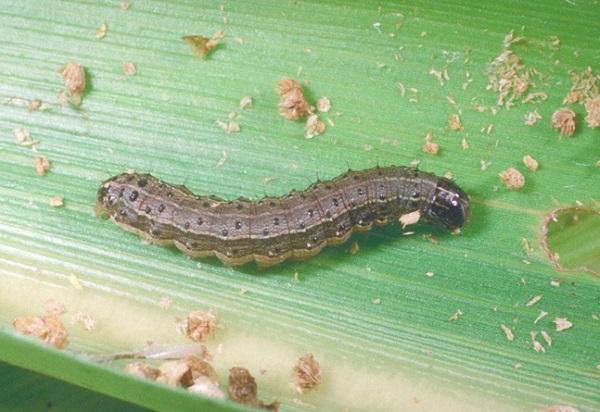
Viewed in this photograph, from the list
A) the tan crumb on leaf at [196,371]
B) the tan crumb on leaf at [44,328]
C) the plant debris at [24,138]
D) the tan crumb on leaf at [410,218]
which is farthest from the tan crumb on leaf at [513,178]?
the plant debris at [24,138]

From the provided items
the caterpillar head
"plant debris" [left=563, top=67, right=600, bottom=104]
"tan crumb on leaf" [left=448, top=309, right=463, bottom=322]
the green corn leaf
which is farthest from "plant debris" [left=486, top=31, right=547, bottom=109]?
"tan crumb on leaf" [left=448, top=309, right=463, bottom=322]

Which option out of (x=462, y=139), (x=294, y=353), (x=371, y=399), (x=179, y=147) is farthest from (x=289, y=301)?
(x=462, y=139)

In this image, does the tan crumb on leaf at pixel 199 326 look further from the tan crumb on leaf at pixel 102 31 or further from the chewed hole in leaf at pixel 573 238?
the chewed hole in leaf at pixel 573 238

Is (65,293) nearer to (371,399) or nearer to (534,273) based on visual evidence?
(371,399)

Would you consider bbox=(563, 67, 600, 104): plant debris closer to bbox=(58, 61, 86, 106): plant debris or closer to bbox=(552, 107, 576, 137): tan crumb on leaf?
bbox=(552, 107, 576, 137): tan crumb on leaf

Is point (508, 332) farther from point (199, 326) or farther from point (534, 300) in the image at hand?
point (199, 326)

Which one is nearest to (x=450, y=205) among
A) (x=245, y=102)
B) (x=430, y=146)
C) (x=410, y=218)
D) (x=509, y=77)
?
(x=410, y=218)
